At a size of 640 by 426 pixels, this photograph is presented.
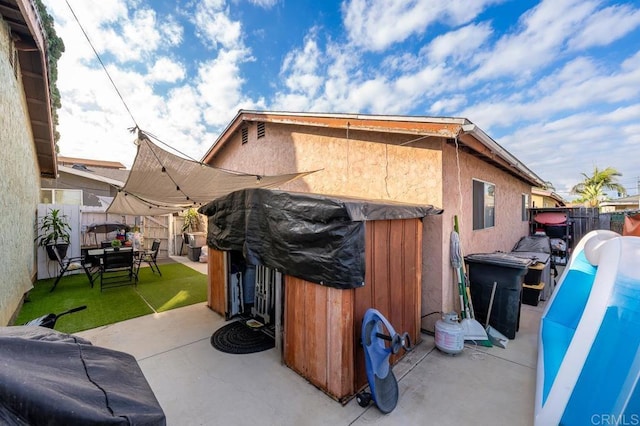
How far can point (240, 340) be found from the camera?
4.25m

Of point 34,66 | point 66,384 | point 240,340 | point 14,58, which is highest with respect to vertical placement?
point 34,66

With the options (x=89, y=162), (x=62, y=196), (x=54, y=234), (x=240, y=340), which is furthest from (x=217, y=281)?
(x=89, y=162)

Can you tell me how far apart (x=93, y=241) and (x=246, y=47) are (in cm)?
965

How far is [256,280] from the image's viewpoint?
16.6 feet

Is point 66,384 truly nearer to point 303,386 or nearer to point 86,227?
point 303,386

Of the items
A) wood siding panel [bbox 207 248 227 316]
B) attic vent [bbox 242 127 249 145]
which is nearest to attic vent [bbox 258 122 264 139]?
attic vent [bbox 242 127 249 145]

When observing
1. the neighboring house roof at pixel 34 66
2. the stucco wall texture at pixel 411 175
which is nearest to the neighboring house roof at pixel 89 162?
the neighboring house roof at pixel 34 66

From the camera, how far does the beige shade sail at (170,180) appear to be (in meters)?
4.92

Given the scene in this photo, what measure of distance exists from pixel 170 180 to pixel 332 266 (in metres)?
4.93

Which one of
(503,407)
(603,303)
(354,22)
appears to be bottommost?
(503,407)

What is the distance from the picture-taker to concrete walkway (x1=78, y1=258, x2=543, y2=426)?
2643 mm

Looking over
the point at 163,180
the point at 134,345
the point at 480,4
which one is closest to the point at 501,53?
the point at 480,4

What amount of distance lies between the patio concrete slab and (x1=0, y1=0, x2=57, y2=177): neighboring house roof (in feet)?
16.8

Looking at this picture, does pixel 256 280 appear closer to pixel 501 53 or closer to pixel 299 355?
pixel 299 355
